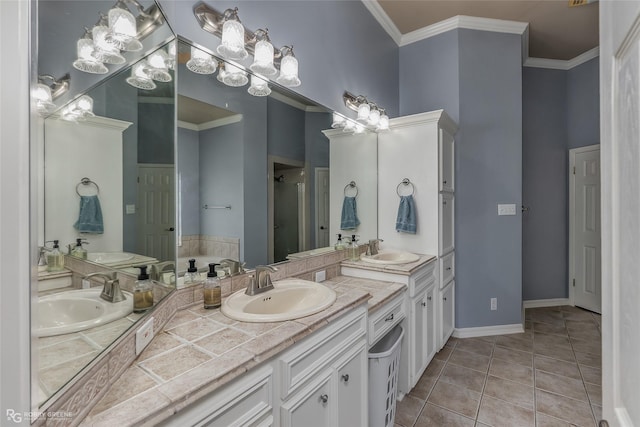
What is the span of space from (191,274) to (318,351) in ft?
2.05

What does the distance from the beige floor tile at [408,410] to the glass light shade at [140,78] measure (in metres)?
2.07

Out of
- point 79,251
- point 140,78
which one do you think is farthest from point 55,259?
point 140,78

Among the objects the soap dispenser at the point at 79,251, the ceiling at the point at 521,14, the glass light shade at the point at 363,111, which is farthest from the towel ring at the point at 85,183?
the ceiling at the point at 521,14

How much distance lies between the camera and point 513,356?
7.96 feet

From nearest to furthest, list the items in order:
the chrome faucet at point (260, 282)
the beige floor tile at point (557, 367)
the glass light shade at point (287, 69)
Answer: the chrome faucet at point (260, 282) → the glass light shade at point (287, 69) → the beige floor tile at point (557, 367)

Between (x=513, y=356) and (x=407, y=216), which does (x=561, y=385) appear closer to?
(x=513, y=356)

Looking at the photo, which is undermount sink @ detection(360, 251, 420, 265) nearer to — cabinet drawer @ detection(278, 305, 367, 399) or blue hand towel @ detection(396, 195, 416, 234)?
blue hand towel @ detection(396, 195, 416, 234)

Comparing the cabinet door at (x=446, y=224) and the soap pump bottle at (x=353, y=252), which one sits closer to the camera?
the soap pump bottle at (x=353, y=252)

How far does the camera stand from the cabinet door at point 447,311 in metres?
2.43

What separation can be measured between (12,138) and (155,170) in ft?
2.52

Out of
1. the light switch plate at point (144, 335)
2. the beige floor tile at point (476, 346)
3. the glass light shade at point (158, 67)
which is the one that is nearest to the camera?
the light switch plate at point (144, 335)

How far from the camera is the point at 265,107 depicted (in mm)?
1622

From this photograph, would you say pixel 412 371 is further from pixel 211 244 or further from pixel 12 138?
pixel 12 138

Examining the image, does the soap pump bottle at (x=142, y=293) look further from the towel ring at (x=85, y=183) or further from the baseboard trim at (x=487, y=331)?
the baseboard trim at (x=487, y=331)
